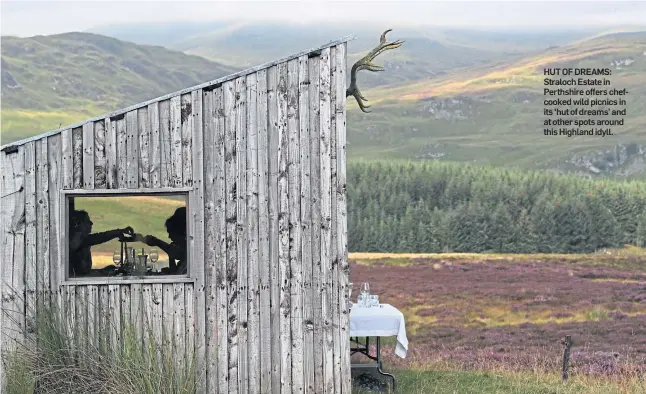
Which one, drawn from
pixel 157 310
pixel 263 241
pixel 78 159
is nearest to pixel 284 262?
pixel 263 241

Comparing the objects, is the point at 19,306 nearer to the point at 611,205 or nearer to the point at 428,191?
the point at 611,205

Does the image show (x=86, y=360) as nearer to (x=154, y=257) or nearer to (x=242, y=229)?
(x=154, y=257)

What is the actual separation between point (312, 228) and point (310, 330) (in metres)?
1.09

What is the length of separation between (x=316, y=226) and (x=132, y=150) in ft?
6.85

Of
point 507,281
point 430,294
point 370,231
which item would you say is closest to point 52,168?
point 430,294

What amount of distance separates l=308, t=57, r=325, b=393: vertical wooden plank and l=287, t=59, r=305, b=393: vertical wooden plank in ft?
0.46

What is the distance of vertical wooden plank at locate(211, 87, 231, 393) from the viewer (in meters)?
9.23

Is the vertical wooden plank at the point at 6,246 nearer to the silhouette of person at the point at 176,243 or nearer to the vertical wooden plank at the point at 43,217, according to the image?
the vertical wooden plank at the point at 43,217

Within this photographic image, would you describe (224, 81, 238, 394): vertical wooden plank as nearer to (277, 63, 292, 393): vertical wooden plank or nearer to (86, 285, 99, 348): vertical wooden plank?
(277, 63, 292, 393): vertical wooden plank

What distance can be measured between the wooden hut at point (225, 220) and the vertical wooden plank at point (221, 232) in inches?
0.4

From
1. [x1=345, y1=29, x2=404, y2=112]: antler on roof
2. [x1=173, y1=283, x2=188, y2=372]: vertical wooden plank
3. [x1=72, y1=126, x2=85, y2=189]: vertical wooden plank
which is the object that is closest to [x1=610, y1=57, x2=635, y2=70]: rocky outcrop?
[x1=345, y1=29, x2=404, y2=112]: antler on roof

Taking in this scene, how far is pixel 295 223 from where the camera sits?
368 inches

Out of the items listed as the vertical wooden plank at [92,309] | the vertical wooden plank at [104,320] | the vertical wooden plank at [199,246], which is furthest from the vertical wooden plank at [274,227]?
the vertical wooden plank at [92,309]

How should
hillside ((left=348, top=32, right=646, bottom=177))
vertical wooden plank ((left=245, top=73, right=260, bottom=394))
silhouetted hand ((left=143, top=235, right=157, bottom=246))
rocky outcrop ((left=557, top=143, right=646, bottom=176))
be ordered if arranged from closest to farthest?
vertical wooden plank ((left=245, top=73, right=260, bottom=394)) < silhouetted hand ((left=143, top=235, right=157, bottom=246)) < rocky outcrop ((left=557, top=143, right=646, bottom=176)) < hillside ((left=348, top=32, right=646, bottom=177))
